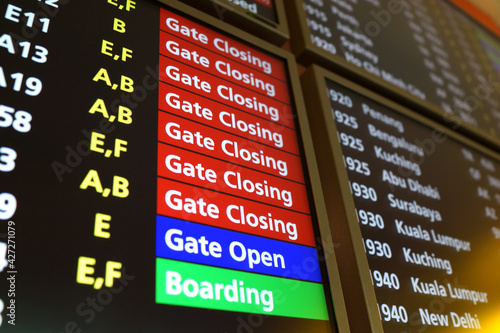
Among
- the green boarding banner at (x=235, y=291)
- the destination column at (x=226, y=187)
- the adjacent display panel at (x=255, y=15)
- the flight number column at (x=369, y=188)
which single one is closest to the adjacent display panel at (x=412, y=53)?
the adjacent display panel at (x=255, y=15)

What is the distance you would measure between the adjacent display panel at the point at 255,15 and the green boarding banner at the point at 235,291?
30.9 inches

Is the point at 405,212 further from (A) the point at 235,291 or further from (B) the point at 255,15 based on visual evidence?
(B) the point at 255,15

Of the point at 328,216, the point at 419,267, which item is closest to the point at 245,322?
the point at 328,216

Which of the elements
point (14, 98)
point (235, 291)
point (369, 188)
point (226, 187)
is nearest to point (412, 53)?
point (369, 188)

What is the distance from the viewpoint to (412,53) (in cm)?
194

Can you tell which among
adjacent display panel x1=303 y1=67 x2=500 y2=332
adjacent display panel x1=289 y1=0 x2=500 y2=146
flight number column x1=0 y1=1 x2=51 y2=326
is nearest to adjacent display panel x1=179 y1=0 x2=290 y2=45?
adjacent display panel x1=289 y1=0 x2=500 y2=146

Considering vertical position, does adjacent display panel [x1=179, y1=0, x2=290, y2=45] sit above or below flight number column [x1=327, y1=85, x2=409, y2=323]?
above

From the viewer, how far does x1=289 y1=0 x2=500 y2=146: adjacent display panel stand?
160 cm

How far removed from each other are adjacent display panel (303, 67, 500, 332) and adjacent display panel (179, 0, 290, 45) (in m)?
0.18

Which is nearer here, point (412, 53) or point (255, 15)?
point (255, 15)

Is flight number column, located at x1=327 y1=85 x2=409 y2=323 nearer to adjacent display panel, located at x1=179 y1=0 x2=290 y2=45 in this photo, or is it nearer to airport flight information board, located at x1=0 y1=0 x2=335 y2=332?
airport flight information board, located at x1=0 y1=0 x2=335 y2=332

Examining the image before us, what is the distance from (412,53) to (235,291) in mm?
1439

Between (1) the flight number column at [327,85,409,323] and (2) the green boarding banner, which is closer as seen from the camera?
(2) the green boarding banner

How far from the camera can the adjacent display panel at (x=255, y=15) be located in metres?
1.35
